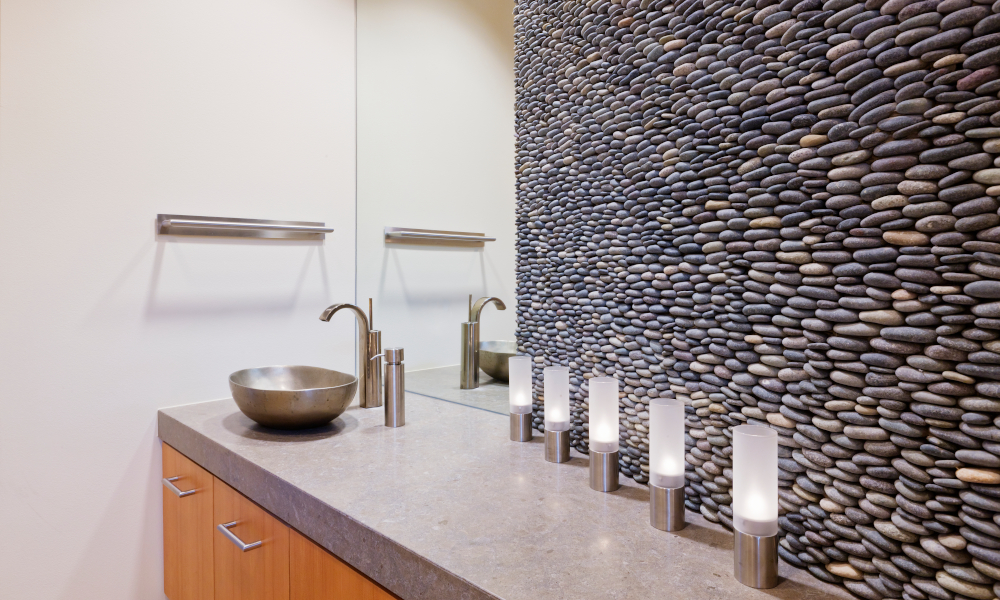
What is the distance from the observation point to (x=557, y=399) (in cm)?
103

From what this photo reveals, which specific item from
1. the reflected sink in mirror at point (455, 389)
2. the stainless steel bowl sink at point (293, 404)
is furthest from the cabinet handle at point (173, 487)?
the reflected sink in mirror at point (455, 389)

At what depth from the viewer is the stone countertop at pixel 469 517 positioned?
2.12 ft

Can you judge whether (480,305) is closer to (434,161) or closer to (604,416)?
(434,161)

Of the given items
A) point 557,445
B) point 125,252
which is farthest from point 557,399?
point 125,252

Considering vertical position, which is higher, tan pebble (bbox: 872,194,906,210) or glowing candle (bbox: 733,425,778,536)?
tan pebble (bbox: 872,194,906,210)

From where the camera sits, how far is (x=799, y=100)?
0.70 metres

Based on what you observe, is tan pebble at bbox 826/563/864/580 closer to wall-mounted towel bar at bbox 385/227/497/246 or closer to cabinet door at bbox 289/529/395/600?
cabinet door at bbox 289/529/395/600

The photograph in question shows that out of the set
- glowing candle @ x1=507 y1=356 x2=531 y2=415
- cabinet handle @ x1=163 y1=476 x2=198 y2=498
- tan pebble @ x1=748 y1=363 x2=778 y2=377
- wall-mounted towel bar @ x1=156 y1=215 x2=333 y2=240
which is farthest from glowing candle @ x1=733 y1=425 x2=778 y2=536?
wall-mounted towel bar @ x1=156 y1=215 x2=333 y2=240

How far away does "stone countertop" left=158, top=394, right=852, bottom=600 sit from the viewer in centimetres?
65

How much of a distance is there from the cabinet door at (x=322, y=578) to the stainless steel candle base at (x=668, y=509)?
404 millimetres

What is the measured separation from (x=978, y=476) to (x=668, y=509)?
1.18ft

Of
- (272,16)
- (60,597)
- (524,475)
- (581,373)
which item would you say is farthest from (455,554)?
(272,16)

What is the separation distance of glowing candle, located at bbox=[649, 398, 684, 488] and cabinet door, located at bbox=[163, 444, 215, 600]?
1.03 metres

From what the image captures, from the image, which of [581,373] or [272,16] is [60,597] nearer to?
[581,373]
